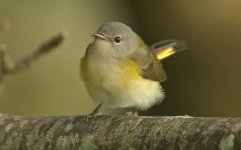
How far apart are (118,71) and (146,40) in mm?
3168

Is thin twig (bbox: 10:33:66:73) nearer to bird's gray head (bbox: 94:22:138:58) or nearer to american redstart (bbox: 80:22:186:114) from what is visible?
american redstart (bbox: 80:22:186:114)

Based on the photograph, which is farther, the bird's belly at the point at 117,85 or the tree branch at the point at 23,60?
the bird's belly at the point at 117,85

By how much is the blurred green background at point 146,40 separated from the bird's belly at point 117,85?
219 centimetres

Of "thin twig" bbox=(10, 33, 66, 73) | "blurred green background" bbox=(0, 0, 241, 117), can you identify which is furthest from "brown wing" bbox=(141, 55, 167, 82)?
"thin twig" bbox=(10, 33, 66, 73)

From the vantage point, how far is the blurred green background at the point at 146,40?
6.13 metres

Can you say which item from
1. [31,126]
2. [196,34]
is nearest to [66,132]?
[31,126]

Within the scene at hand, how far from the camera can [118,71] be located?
383 centimetres

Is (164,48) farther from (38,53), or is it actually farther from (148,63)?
(38,53)

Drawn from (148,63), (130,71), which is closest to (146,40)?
(148,63)

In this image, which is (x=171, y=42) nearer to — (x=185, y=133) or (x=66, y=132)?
(x=66, y=132)

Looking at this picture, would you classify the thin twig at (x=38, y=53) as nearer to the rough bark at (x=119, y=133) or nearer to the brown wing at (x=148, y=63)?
the rough bark at (x=119, y=133)

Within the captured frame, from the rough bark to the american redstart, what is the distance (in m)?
0.54

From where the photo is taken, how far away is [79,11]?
647cm

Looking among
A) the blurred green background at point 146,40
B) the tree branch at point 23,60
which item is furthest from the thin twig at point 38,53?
the blurred green background at point 146,40
